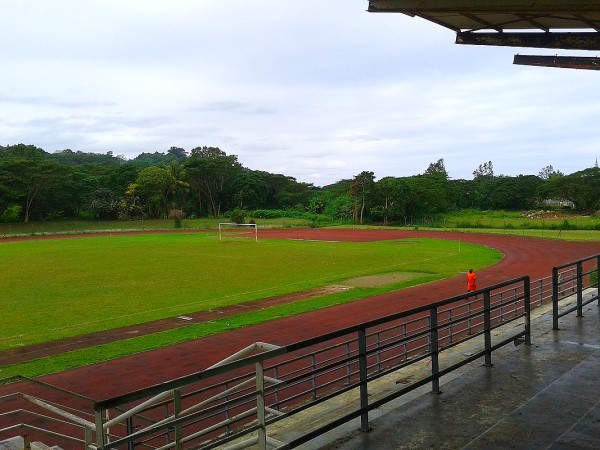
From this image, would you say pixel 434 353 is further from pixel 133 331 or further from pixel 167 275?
pixel 167 275

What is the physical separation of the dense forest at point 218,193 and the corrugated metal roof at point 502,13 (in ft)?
254

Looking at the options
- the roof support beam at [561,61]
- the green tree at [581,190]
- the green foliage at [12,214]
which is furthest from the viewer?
the green tree at [581,190]

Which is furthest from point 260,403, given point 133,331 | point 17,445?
point 133,331

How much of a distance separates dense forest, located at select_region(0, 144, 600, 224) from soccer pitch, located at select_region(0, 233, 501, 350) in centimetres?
3420

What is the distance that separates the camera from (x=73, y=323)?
762 inches

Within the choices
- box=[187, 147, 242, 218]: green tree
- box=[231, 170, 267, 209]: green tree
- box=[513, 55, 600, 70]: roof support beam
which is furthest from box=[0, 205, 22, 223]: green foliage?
box=[513, 55, 600, 70]: roof support beam

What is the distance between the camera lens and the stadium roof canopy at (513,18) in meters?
6.05

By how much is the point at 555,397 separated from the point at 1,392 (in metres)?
11.0

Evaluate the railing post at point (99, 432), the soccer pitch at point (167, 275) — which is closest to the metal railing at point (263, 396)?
the railing post at point (99, 432)

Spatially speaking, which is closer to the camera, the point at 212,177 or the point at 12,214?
the point at 12,214

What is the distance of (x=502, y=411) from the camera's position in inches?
226

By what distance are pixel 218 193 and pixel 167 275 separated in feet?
255

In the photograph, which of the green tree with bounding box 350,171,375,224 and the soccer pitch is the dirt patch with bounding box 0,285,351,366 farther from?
the green tree with bounding box 350,171,375,224

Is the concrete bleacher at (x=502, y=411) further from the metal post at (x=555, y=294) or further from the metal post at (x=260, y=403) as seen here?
the metal post at (x=555, y=294)
